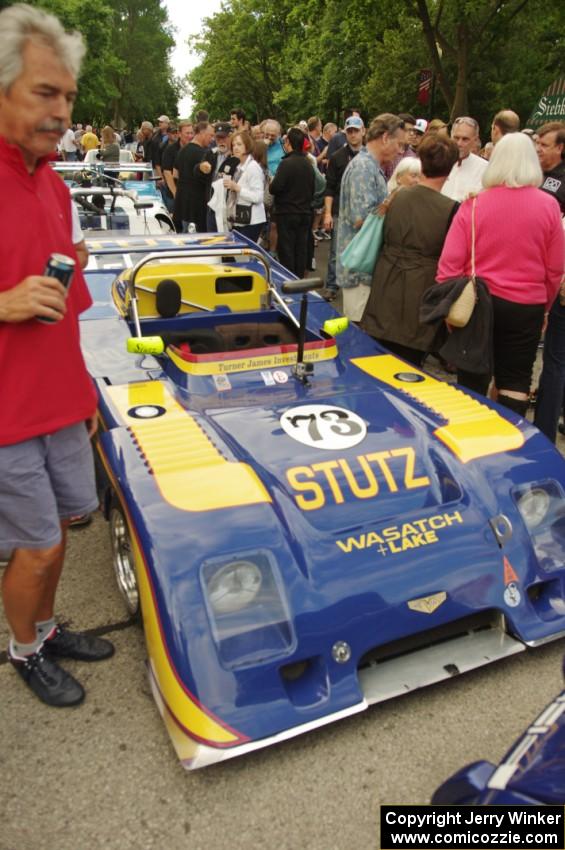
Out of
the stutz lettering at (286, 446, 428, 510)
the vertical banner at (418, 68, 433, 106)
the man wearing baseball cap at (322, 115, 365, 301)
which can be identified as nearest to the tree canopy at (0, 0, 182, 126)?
the vertical banner at (418, 68, 433, 106)

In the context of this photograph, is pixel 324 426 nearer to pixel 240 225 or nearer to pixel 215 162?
pixel 240 225

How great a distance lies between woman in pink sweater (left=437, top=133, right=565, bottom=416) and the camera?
10.9 ft

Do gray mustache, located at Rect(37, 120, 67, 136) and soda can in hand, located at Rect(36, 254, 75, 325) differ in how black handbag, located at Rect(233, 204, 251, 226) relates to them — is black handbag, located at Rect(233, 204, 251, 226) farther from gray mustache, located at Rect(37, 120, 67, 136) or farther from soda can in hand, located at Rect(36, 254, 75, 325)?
soda can in hand, located at Rect(36, 254, 75, 325)

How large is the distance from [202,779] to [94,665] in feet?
2.24

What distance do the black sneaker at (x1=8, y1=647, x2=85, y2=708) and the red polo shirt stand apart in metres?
0.90

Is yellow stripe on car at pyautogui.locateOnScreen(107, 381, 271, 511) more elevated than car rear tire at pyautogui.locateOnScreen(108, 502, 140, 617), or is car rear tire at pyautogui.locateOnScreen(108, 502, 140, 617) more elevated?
yellow stripe on car at pyautogui.locateOnScreen(107, 381, 271, 511)

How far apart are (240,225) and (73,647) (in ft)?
18.1

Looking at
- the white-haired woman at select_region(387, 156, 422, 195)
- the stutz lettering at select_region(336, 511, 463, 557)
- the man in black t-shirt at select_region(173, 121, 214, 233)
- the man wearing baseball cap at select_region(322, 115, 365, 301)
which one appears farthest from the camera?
the man in black t-shirt at select_region(173, 121, 214, 233)

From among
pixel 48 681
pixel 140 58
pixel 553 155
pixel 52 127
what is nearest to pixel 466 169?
pixel 553 155

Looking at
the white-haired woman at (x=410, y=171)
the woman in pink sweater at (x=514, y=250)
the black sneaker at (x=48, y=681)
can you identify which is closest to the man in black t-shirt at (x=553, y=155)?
the white-haired woman at (x=410, y=171)

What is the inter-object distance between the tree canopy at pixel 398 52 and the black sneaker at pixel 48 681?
2208 cm

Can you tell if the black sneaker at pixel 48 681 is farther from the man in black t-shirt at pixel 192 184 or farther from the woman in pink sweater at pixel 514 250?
the man in black t-shirt at pixel 192 184

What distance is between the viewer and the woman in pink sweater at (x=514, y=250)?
3.32 meters

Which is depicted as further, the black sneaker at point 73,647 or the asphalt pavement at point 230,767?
the black sneaker at point 73,647
